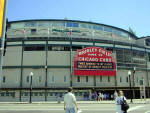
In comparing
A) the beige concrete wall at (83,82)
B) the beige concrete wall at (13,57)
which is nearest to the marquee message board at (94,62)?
the beige concrete wall at (83,82)

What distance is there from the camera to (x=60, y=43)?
1626 inches

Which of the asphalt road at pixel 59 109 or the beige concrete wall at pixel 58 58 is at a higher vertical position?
the beige concrete wall at pixel 58 58

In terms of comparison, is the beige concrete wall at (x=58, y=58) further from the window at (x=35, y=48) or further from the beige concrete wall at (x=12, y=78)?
the beige concrete wall at (x=12, y=78)

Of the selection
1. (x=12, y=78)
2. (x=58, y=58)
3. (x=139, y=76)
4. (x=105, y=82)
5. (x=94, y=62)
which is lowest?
(x=105, y=82)

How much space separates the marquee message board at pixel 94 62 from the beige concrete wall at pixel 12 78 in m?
12.3

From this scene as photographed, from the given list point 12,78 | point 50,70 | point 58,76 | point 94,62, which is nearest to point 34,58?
point 50,70

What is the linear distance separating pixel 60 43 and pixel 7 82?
1394 cm

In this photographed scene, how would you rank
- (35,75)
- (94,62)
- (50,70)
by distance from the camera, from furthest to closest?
(94,62)
(50,70)
(35,75)

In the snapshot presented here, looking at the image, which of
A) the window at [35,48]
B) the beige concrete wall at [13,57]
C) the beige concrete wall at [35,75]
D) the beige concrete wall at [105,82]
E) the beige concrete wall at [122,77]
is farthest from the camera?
the beige concrete wall at [122,77]

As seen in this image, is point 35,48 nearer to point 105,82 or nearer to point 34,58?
point 34,58

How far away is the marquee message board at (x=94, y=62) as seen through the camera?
39938 mm

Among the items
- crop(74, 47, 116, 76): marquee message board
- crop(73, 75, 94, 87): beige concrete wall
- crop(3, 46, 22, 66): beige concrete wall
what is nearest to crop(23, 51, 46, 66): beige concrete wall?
crop(3, 46, 22, 66): beige concrete wall

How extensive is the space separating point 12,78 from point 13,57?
4.51 metres

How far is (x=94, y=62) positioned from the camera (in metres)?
40.8
